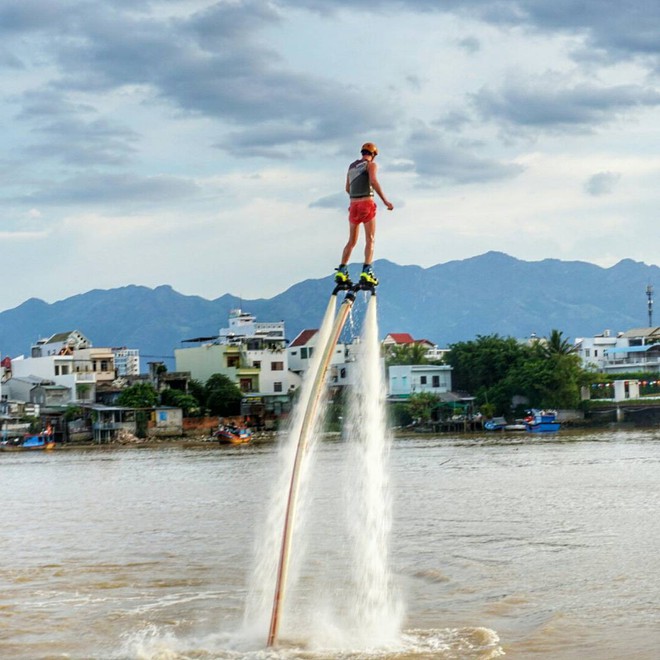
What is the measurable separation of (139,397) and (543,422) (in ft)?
101

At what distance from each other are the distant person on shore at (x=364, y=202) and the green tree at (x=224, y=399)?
260 feet

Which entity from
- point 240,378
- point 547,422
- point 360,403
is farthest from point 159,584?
point 240,378

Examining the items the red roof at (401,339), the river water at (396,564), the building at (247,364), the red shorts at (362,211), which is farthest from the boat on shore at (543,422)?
the red shorts at (362,211)

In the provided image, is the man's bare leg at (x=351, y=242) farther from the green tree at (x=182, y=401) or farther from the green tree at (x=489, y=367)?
the green tree at (x=489, y=367)

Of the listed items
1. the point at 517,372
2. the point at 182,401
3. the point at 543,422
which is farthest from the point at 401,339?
the point at 182,401

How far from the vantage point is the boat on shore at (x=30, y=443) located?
279 ft

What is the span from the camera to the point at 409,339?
391ft

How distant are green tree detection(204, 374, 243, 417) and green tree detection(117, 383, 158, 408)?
456 cm

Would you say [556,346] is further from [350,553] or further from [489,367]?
[350,553]

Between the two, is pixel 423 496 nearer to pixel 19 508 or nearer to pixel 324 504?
pixel 324 504

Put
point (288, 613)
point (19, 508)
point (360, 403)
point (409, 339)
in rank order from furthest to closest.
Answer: point (409, 339)
point (19, 508)
point (288, 613)
point (360, 403)

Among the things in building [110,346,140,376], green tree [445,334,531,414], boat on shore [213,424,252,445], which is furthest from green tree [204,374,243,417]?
building [110,346,140,376]

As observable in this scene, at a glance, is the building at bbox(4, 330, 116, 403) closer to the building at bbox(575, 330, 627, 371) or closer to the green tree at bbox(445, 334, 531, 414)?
the green tree at bbox(445, 334, 531, 414)

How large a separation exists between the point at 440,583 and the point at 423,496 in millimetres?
17480
